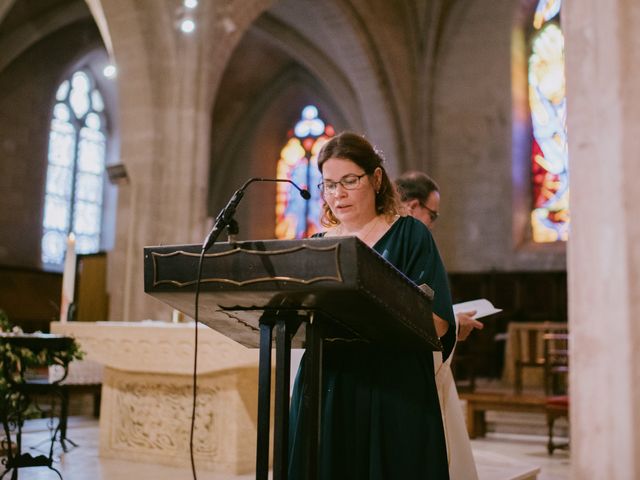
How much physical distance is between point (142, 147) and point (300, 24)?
6.28 meters

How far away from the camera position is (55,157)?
1596cm

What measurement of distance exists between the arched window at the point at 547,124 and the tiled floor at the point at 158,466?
7291mm

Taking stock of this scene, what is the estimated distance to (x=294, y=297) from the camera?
5.97ft

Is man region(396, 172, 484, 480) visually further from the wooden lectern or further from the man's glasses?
the wooden lectern

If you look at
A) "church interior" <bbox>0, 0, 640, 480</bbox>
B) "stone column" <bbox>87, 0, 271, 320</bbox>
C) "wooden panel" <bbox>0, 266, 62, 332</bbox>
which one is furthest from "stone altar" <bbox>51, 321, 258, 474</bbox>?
"wooden panel" <bbox>0, 266, 62, 332</bbox>

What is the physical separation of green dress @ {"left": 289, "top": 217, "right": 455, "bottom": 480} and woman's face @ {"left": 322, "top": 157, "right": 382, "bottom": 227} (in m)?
0.22

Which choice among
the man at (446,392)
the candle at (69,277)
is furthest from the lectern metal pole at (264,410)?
the candle at (69,277)

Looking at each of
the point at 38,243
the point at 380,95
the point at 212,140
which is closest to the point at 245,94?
the point at 212,140

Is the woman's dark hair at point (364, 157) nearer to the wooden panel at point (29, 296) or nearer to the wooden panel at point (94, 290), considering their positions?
the wooden panel at point (94, 290)

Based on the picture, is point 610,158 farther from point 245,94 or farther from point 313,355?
point 245,94

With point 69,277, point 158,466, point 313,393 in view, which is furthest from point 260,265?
point 69,277

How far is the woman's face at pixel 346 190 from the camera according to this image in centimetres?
236

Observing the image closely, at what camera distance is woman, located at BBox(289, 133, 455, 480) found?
2.20 meters

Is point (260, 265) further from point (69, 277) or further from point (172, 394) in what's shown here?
point (69, 277)
